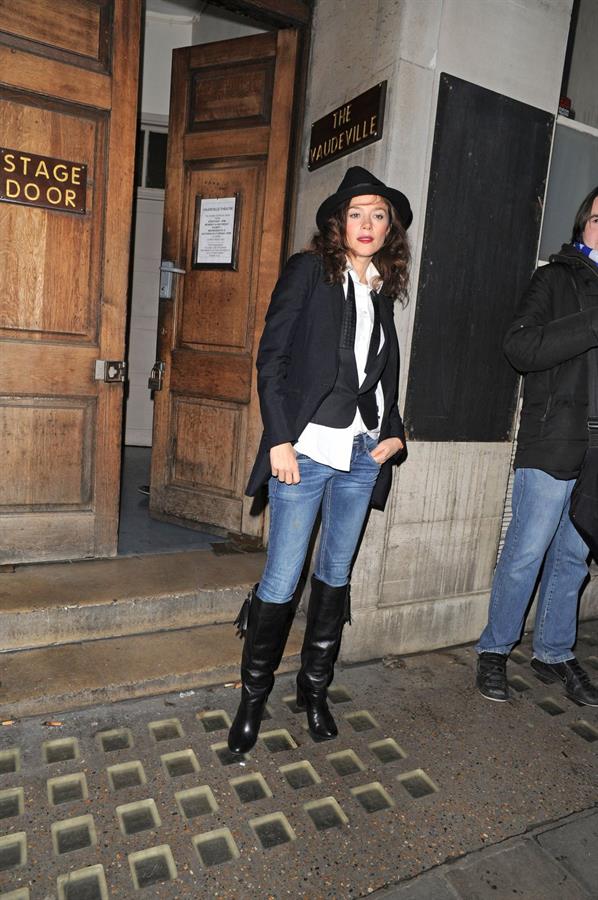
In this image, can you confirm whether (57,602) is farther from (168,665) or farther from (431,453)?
(431,453)

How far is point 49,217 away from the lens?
10.2 feet

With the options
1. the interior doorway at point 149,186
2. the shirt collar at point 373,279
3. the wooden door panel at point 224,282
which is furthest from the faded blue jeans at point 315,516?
the interior doorway at point 149,186

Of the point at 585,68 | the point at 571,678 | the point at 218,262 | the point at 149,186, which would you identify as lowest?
the point at 571,678

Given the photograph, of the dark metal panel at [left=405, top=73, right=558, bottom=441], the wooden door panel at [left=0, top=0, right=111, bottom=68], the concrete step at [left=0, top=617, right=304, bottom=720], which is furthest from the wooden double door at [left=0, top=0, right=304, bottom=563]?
the dark metal panel at [left=405, top=73, right=558, bottom=441]

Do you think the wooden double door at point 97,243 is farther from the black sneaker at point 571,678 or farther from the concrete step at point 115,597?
the black sneaker at point 571,678

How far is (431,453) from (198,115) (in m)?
2.69

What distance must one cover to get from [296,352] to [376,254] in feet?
1.84

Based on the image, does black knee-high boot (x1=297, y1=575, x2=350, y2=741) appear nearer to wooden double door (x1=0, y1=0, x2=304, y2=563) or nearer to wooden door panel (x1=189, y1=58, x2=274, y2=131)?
wooden double door (x1=0, y1=0, x2=304, y2=563)

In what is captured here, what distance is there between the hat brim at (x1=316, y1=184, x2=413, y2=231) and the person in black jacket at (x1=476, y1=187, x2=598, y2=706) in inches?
31.7

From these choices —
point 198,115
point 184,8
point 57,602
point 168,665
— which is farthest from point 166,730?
point 184,8

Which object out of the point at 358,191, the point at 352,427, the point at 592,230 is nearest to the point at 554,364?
the point at 592,230

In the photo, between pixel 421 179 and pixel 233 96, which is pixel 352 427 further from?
pixel 233 96

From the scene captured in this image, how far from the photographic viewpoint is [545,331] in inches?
104

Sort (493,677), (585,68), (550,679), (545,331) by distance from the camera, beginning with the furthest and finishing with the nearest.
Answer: (585,68), (550,679), (493,677), (545,331)
